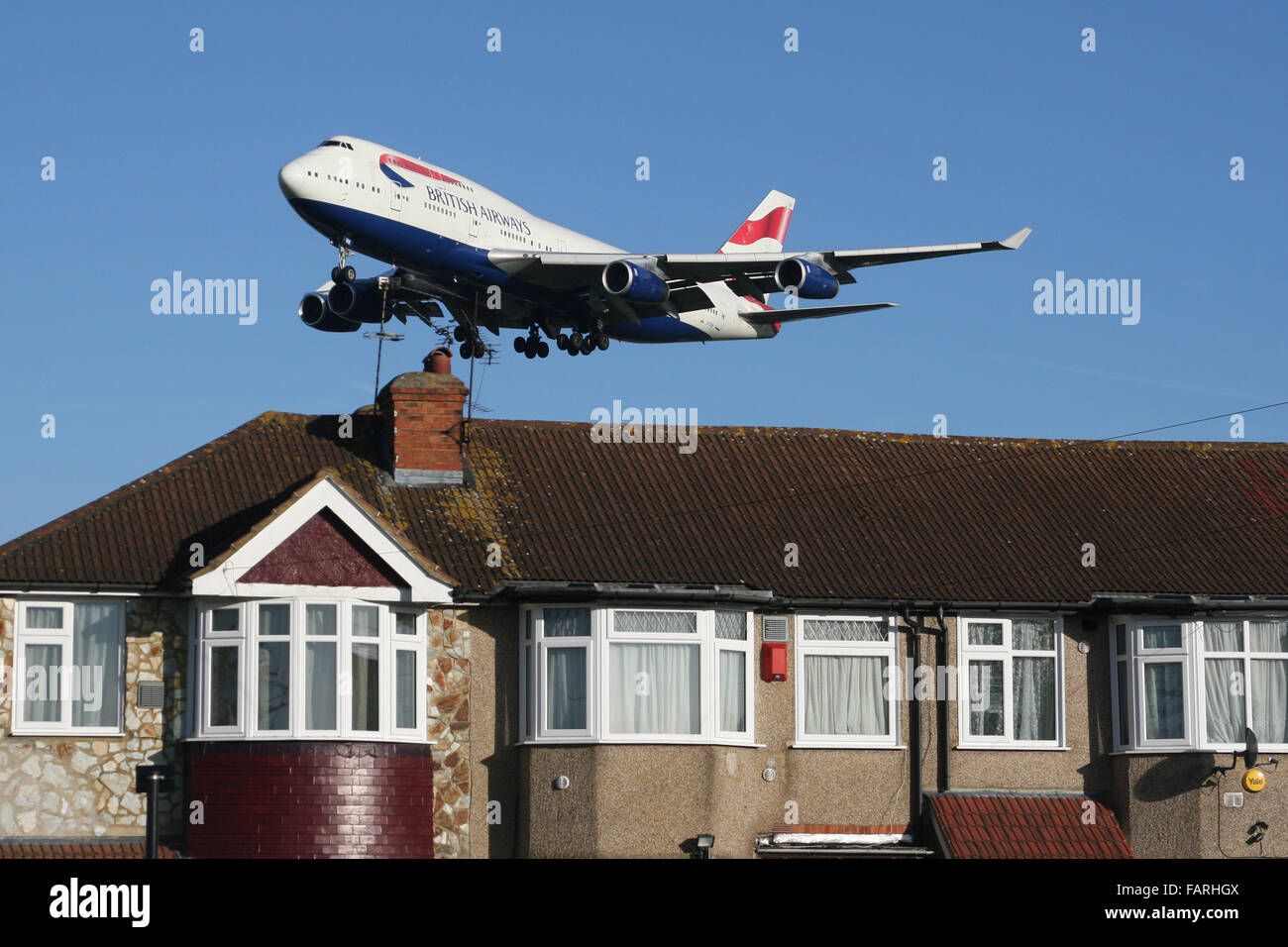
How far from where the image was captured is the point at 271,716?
2497 centimetres

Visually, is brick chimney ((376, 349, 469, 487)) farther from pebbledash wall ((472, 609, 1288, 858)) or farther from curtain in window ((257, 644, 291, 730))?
curtain in window ((257, 644, 291, 730))

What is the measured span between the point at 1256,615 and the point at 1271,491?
14.7 feet

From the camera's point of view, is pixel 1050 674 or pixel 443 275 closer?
pixel 1050 674

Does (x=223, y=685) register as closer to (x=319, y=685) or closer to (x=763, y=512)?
(x=319, y=685)

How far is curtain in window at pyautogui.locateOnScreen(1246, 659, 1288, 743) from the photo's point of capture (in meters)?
27.5

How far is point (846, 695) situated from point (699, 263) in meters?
13.1

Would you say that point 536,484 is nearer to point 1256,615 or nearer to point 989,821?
point 989,821

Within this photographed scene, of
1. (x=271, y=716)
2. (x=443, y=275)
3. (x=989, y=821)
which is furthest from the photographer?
(x=443, y=275)

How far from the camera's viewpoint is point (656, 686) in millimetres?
26312

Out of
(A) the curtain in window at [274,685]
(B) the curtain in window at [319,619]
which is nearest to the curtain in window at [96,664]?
(A) the curtain in window at [274,685]

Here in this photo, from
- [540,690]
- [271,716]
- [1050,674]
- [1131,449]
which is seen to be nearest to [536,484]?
[540,690]

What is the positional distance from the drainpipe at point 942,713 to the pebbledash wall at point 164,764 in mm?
6535

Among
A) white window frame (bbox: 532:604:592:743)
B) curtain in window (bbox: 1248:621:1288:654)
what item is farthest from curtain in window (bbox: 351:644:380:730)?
curtain in window (bbox: 1248:621:1288:654)

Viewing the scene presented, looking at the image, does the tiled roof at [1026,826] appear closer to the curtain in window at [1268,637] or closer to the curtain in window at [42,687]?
the curtain in window at [1268,637]
